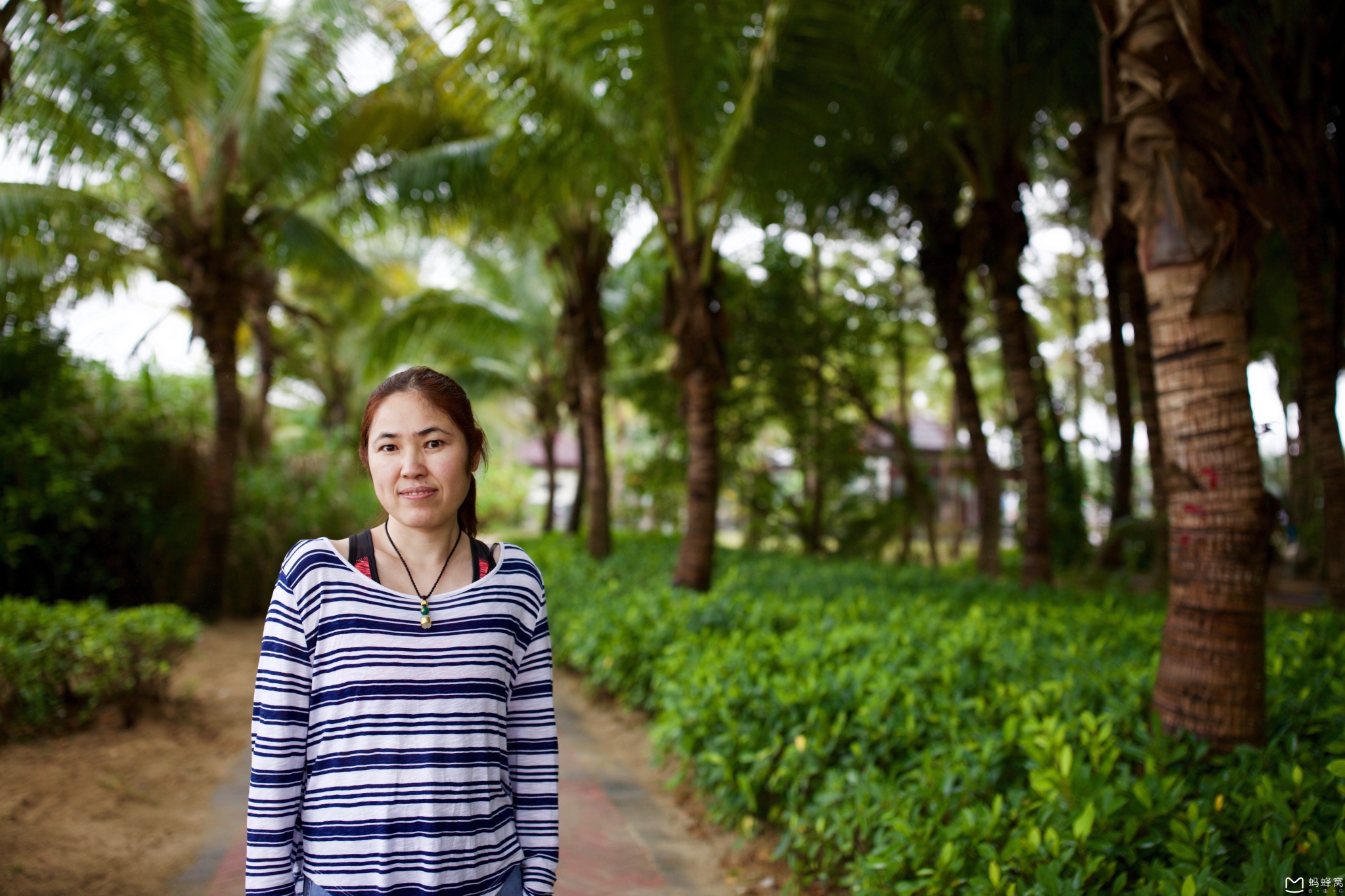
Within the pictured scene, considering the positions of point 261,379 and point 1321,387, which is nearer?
point 1321,387

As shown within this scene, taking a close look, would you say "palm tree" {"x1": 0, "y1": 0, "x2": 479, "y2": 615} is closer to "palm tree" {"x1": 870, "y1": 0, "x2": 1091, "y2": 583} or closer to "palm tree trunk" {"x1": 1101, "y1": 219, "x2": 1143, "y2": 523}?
"palm tree" {"x1": 870, "y1": 0, "x2": 1091, "y2": 583}

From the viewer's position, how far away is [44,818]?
388 centimetres

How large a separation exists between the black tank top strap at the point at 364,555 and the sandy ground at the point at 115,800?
2661mm

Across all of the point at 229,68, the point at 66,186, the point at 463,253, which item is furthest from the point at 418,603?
the point at 463,253

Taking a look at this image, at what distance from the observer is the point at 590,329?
1224 cm

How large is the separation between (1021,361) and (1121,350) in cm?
334

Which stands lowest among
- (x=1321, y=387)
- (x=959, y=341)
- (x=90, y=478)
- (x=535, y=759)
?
(x=535, y=759)

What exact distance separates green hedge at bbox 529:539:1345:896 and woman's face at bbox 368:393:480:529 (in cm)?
183

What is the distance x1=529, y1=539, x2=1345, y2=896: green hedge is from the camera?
249 centimetres

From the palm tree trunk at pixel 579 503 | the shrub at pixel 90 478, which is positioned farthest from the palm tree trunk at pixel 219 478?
the palm tree trunk at pixel 579 503

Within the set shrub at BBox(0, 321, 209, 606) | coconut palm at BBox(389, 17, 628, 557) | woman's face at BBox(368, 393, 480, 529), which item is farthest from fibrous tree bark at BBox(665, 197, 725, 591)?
woman's face at BBox(368, 393, 480, 529)

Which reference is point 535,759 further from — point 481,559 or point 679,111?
point 679,111

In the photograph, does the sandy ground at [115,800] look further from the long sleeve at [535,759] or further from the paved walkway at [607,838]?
the long sleeve at [535,759]

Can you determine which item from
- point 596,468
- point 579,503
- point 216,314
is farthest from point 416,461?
point 579,503
